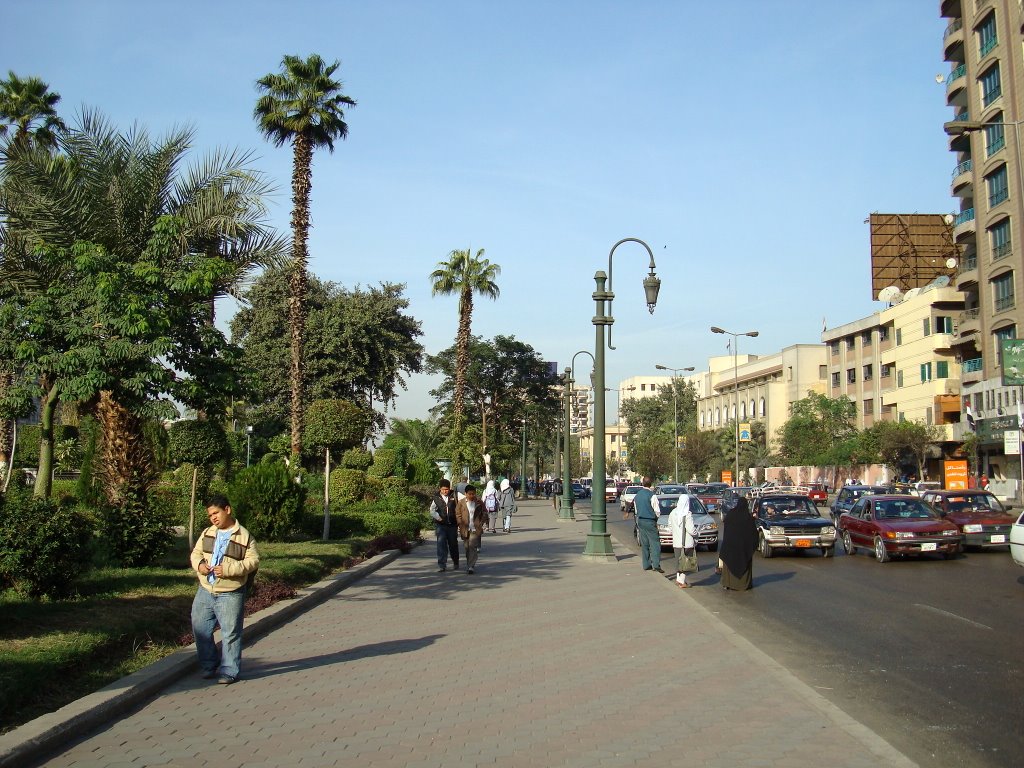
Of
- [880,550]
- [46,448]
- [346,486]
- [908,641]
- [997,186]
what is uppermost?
[997,186]

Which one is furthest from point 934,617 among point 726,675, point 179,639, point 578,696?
point 179,639

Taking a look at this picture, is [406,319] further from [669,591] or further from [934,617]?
[934,617]

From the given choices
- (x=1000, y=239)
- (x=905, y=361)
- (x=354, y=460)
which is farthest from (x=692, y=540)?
(x=905, y=361)

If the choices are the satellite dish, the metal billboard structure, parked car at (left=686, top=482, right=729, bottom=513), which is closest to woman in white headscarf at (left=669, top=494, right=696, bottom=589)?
parked car at (left=686, top=482, right=729, bottom=513)

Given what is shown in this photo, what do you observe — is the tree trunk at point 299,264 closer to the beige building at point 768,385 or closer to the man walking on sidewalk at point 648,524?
the man walking on sidewalk at point 648,524

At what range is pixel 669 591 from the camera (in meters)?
15.2

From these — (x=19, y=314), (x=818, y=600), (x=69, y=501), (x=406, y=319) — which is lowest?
(x=818, y=600)

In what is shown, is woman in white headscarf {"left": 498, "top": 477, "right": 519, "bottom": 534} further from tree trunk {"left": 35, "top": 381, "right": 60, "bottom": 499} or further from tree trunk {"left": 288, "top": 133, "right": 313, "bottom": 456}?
tree trunk {"left": 35, "top": 381, "right": 60, "bottom": 499}

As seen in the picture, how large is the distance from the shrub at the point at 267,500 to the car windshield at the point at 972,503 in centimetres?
1573

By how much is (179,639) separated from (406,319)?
4325 centimetres

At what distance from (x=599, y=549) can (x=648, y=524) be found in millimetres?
2141

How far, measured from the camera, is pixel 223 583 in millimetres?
7895

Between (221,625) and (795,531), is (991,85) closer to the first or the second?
(795,531)

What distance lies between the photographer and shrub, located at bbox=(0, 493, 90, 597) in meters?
9.85
